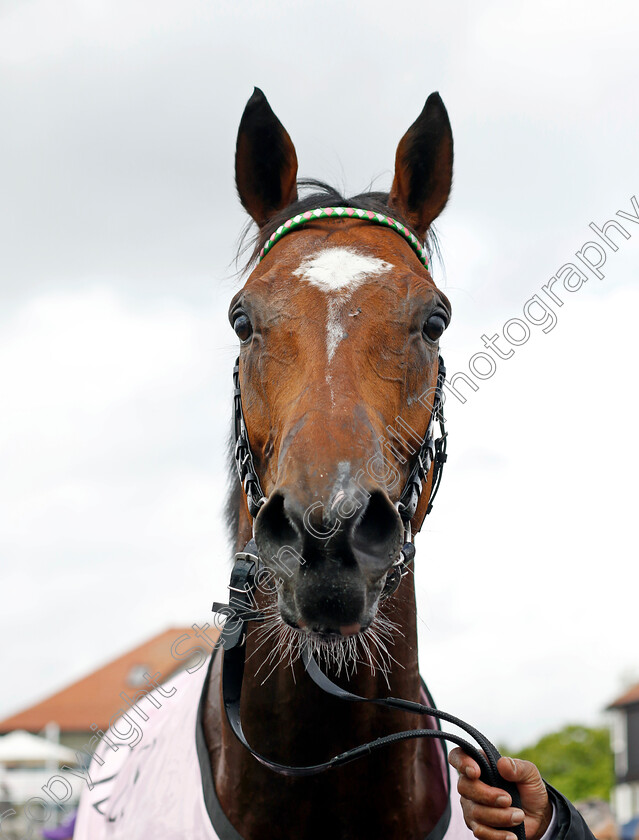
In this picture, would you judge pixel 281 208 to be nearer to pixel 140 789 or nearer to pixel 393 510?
pixel 393 510

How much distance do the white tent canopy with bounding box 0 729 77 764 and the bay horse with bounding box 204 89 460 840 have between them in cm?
1612

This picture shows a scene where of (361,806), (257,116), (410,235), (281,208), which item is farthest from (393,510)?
(257,116)

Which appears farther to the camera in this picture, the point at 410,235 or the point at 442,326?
the point at 410,235

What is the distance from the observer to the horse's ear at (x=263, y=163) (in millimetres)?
3572

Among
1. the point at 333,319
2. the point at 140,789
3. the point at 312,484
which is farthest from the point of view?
the point at 140,789

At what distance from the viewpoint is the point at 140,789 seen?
336 cm

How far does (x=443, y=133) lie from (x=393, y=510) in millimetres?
2089

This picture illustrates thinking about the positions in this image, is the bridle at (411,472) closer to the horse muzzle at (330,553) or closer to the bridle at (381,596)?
the bridle at (381,596)

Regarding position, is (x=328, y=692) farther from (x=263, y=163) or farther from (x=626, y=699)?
(x=626, y=699)

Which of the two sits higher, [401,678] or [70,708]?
[70,708]

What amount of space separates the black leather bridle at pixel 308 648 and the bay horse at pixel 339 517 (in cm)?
5

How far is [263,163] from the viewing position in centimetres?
366

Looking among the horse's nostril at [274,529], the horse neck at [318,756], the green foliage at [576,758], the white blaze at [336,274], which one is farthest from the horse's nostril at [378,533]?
the green foliage at [576,758]

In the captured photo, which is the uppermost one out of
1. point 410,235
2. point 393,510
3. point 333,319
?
point 410,235
